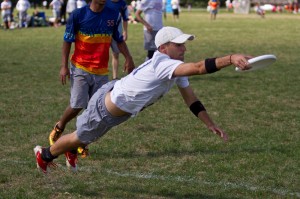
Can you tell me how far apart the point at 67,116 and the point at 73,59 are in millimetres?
697

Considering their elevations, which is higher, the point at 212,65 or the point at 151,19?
the point at 212,65

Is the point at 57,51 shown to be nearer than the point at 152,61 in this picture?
No

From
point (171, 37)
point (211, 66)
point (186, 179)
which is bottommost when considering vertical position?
point (186, 179)

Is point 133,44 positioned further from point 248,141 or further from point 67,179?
point 67,179

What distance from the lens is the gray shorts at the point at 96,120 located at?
5676mm

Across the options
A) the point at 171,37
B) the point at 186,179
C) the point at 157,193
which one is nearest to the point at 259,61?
the point at 171,37

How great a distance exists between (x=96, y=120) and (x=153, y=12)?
27.5 feet

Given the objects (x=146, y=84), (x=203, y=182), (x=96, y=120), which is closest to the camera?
(x=146, y=84)

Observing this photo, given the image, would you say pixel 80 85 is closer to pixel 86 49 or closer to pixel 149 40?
pixel 86 49

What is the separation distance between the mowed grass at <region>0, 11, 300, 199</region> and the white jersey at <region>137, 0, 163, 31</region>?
156 cm

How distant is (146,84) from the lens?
5305 mm

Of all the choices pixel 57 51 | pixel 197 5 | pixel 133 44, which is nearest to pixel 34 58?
pixel 57 51

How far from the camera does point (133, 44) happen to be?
79.7 feet

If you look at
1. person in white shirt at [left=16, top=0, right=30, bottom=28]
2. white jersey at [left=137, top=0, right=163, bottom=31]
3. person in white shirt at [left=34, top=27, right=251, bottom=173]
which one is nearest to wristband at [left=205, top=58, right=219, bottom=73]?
person in white shirt at [left=34, top=27, right=251, bottom=173]
